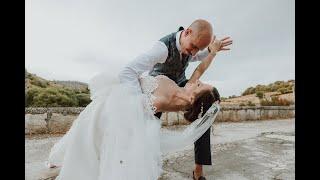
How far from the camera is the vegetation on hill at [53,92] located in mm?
2232

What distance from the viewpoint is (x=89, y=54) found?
226cm

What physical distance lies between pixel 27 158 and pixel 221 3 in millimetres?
1442

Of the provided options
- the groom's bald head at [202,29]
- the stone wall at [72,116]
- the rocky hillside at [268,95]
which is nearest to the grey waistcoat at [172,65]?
the groom's bald head at [202,29]

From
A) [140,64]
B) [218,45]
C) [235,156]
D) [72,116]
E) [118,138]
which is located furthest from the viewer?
[235,156]

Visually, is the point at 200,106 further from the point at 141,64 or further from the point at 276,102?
the point at 276,102

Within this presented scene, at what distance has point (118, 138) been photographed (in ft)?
6.48

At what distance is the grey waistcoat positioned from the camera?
2.12m

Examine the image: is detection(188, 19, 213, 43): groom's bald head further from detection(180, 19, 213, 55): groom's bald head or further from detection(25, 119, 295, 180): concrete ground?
detection(25, 119, 295, 180): concrete ground

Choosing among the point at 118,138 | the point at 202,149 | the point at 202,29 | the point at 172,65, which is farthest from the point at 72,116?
the point at 202,29

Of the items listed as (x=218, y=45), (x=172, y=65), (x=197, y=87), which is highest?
(x=218, y=45)

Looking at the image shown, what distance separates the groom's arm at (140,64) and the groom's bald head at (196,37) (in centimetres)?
11

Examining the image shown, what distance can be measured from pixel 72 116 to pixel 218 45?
933 mm

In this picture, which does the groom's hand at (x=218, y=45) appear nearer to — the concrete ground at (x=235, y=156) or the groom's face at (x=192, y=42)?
the groom's face at (x=192, y=42)
